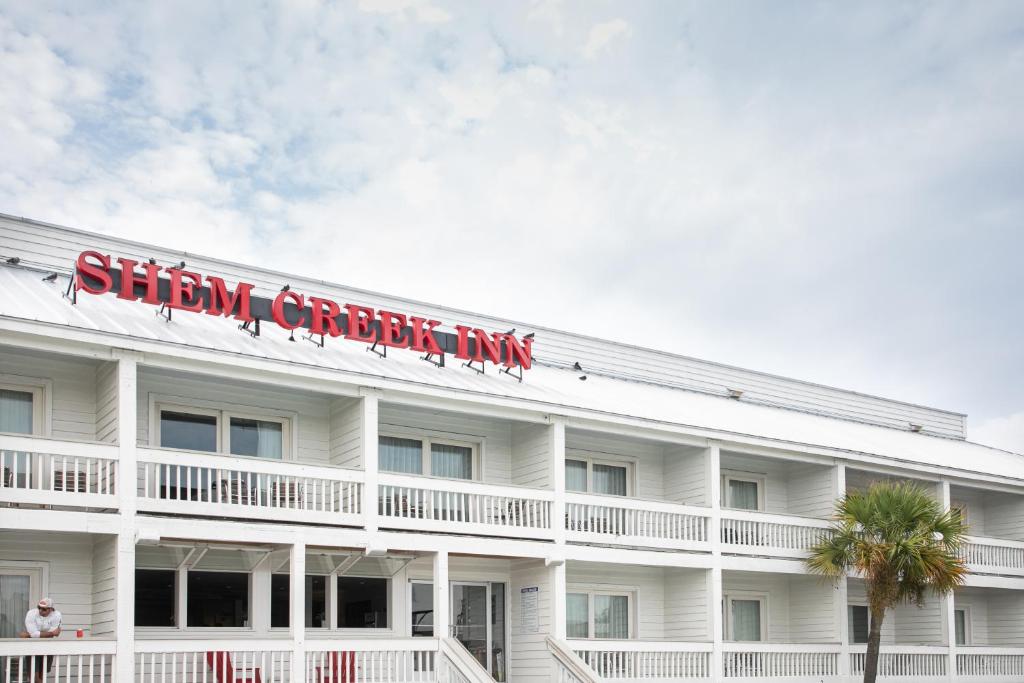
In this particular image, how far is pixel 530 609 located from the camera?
82.9ft

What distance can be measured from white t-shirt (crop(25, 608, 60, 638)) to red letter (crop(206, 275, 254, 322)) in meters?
6.20

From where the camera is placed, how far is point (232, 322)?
2411 centimetres

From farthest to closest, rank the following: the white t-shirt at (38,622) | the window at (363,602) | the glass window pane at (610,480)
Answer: the glass window pane at (610,480) < the window at (363,602) < the white t-shirt at (38,622)

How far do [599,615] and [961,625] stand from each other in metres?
13.1

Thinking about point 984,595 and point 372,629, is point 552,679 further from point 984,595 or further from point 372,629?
point 984,595

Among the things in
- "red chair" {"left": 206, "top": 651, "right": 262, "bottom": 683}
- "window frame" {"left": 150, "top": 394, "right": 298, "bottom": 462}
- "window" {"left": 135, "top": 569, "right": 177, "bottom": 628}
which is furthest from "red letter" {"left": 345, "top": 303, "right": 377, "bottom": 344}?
"red chair" {"left": 206, "top": 651, "right": 262, "bottom": 683}

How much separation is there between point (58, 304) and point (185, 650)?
6.32 m

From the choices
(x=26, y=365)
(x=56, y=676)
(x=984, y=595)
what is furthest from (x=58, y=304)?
(x=984, y=595)

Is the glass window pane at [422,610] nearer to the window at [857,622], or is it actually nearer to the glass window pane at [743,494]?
the glass window pane at [743,494]

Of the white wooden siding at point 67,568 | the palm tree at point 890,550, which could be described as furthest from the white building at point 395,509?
the palm tree at point 890,550

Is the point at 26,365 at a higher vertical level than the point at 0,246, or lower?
lower

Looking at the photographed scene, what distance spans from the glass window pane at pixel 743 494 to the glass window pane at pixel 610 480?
137 inches

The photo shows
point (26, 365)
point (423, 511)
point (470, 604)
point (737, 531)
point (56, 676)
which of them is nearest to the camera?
point (56, 676)

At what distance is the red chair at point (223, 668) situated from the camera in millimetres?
19688
